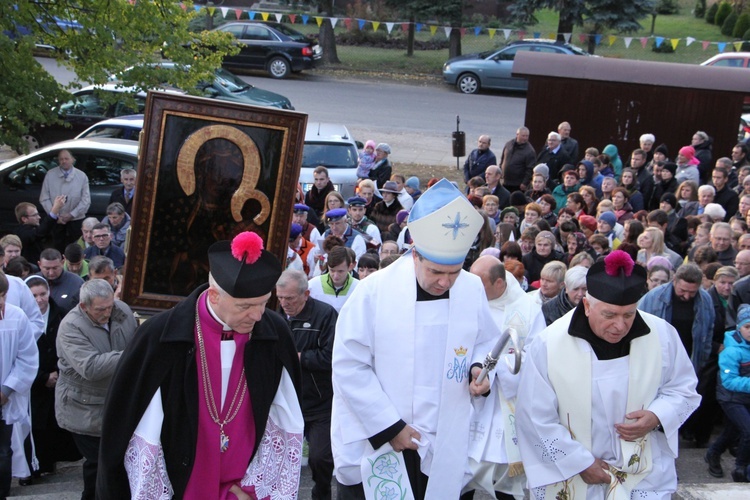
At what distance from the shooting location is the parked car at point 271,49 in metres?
27.4

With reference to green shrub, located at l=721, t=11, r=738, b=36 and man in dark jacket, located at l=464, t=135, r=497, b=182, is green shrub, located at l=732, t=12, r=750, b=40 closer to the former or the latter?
green shrub, located at l=721, t=11, r=738, b=36

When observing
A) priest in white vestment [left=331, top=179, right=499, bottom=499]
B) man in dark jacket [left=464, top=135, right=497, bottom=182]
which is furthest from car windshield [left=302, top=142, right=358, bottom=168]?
priest in white vestment [left=331, top=179, right=499, bottom=499]

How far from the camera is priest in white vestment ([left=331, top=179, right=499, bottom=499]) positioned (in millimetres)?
4938

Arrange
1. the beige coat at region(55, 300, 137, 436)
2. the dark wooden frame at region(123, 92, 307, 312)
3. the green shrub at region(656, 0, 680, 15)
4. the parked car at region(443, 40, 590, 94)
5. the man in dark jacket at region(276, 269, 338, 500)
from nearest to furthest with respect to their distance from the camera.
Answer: the beige coat at region(55, 300, 137, 436) → the man in dark jacket at region(276, 269, 338, 500) → the dark wooden frame at region(123, 92, 307, 312) → the parked car at region(443, 40, 590, 94) → the green shrub at region(656, 0, 680, 15)

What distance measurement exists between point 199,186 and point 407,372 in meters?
3.23

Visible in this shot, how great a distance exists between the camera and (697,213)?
1165 centimetres

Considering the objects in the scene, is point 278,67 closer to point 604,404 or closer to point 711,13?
point 711,13

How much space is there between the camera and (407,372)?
4992 millimetres

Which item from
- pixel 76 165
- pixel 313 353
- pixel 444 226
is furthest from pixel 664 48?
pixel 444 226

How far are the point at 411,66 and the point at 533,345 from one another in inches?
1102

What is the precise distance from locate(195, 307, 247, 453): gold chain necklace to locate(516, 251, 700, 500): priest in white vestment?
63.2 inches

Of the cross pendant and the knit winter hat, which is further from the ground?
the cross pendant

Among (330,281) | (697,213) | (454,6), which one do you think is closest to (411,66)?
(454,6)

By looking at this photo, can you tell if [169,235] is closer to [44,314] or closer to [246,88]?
[44,314]
